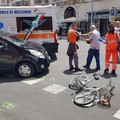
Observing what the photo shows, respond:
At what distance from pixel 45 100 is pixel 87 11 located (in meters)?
26.1

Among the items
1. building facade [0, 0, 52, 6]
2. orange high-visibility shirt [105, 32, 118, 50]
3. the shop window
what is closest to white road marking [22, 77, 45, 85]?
orange high-visibility shirt [105, 32, 118, 50]

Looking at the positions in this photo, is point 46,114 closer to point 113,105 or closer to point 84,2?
point 113,105

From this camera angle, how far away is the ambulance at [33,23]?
10.0 m

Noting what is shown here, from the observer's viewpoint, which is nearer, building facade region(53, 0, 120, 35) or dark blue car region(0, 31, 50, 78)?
dark blue car region(0, 31, 50, 78)

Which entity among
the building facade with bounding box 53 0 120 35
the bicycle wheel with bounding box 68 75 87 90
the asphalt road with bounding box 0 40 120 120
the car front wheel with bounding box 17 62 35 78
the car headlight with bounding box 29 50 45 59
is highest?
the building facade with bounding box 53 0 120 35

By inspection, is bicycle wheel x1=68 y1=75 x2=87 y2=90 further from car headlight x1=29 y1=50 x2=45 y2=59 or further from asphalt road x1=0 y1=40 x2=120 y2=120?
car headlight x1=29 y1=50 x2=45 y2=59

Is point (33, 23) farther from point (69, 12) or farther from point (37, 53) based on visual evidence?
point (69, 12)

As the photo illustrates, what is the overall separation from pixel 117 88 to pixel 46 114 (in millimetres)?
2447

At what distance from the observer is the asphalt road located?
452cm

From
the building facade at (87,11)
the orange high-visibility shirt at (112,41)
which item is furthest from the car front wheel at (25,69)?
the building facade at (87,11)

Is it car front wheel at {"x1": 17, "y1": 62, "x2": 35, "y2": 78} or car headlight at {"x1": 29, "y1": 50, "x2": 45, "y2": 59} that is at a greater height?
car headlight at {"x1": 29, "y1": 50, "x2": 45, "y2": 59}

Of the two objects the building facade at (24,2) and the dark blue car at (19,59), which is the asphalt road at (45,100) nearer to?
the dark blue car at (19,59)

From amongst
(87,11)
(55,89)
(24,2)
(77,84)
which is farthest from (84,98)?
(24,2)

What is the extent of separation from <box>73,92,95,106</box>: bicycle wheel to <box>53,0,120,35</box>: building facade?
21886 mm
